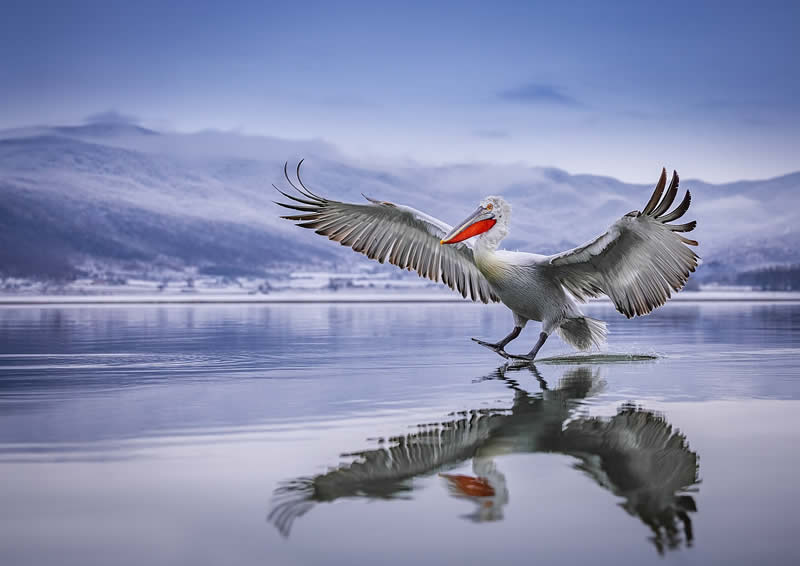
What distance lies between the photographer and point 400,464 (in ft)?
Result: 18.0

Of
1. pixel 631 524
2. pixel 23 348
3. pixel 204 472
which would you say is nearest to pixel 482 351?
pixel 23 348

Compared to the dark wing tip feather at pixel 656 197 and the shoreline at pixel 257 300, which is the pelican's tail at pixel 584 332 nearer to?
the dark wing tip feather at pixel 656 197

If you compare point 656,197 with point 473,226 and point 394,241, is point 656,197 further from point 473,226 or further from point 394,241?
point 394,241

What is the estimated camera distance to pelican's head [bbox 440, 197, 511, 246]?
11.2 meters

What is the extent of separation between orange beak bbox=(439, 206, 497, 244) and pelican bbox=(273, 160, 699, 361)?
0.01 meters

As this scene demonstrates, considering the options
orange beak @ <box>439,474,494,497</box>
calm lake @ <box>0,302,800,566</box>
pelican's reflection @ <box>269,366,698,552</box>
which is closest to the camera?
calm lake @ <box>0,302,800,566</box>

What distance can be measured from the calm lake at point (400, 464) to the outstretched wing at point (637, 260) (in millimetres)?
1003

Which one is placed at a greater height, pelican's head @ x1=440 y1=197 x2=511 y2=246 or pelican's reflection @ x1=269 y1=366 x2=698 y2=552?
pelican's head @ x1=440 y1=197 x2=511 y2=246

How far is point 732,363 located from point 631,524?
335 inches

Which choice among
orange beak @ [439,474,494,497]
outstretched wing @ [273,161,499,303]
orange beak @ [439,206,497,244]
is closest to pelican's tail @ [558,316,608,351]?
outstretched wing @ [273,161,499,303]

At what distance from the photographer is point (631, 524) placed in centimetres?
420

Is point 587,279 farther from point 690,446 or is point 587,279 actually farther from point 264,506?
point 264,506

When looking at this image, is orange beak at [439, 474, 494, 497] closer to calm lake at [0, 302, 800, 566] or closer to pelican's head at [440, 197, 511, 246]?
calm lake at [0, 302, 800, 566]

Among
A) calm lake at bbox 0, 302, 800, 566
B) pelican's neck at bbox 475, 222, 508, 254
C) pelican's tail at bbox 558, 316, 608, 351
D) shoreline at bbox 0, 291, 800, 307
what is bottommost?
calm lake at bbox 0, 302, 800, 566
